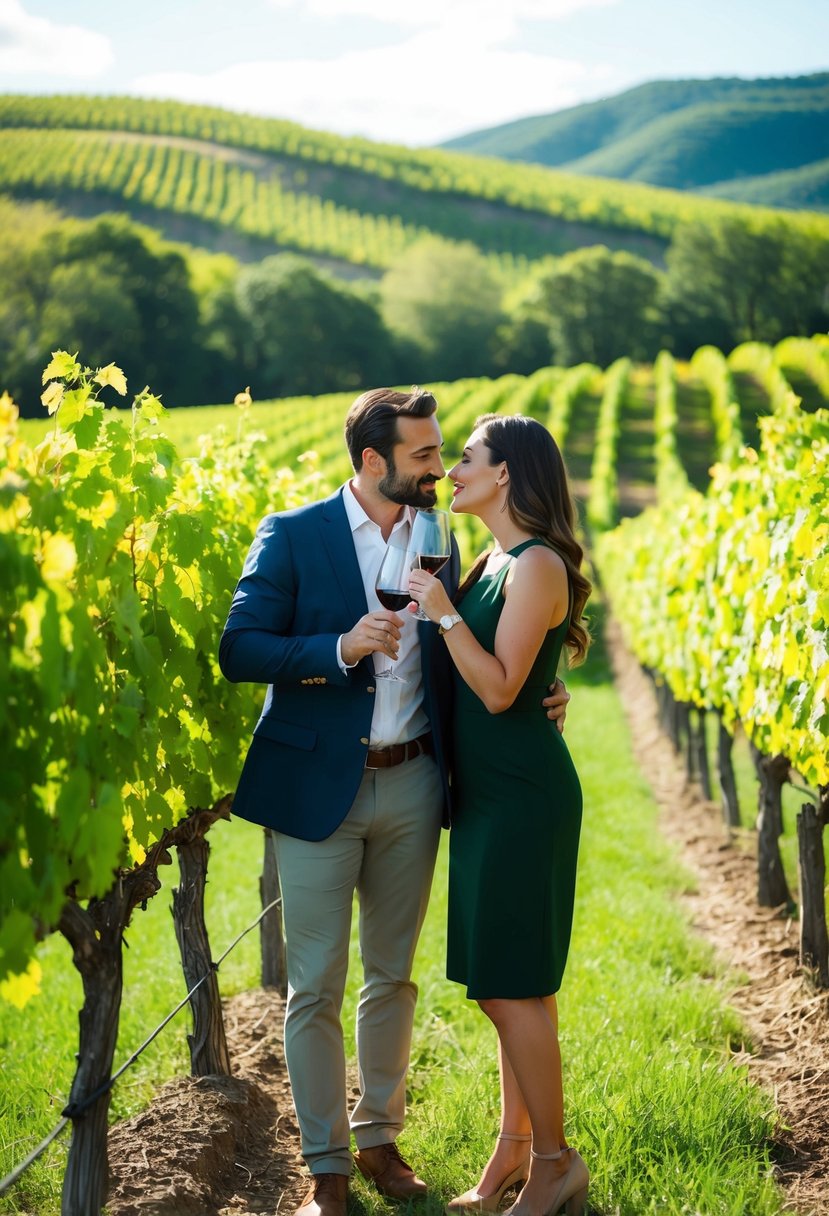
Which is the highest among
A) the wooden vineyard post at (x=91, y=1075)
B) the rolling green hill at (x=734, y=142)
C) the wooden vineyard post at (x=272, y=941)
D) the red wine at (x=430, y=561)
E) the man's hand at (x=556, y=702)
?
the rolling green hill at (x=734, y=142)

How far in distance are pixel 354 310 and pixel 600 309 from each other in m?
15.0

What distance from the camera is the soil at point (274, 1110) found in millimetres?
3205

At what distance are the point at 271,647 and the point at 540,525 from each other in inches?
31.4

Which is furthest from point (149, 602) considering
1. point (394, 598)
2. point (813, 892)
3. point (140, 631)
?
point (813, 892)


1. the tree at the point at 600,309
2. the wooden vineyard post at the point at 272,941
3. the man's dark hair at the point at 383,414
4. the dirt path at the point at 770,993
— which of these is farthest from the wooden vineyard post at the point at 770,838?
the tree at the point at 600,309

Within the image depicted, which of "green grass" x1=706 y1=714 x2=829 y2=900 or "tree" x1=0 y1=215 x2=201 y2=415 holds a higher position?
"tree" x1=0 y1=215 x2=201 y2=415

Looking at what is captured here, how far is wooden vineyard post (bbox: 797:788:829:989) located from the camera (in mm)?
4758

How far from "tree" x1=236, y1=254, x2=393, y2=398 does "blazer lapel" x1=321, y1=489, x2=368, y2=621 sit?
58665 mm

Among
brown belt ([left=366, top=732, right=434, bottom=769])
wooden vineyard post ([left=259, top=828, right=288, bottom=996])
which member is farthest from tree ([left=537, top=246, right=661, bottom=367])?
brown belt ([left=366, top=732, right=434, bottom=769])

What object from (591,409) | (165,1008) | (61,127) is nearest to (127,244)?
(591,409)

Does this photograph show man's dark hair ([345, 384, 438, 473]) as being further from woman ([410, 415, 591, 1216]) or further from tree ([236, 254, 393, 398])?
tree ([236, 254, 393, 398])

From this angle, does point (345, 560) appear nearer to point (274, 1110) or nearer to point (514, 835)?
point (514, 835)

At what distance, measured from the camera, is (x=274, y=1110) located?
12.9ft

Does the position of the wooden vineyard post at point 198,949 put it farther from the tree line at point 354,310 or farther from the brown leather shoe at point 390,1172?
the tree line at point 354,310
